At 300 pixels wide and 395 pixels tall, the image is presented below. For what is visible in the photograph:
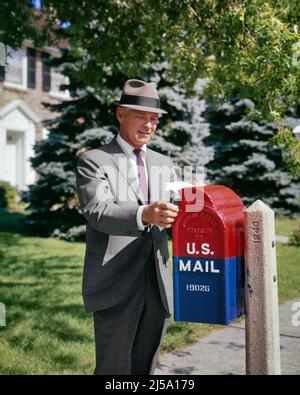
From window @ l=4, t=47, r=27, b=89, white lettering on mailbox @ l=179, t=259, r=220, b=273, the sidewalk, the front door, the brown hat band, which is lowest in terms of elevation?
the sidewalk

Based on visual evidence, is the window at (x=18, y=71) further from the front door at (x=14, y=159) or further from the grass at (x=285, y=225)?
the grass at (x=285, y=225)

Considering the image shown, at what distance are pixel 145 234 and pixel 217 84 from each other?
343 cm

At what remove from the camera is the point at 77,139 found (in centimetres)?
1202

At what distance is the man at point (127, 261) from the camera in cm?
272

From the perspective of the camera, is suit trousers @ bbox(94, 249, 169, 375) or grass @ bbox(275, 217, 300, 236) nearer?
suit trousers @ bbox(94, 249, 169, 375)

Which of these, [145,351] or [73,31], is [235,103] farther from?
[145,351]

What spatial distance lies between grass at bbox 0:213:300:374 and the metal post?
80.7 inches

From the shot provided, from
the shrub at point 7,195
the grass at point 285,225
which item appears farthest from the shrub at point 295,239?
the shrub at point 7,195

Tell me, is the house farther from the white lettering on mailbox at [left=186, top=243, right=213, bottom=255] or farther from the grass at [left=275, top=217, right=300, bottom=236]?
the white lettering on mailbox at [left=186, top=243, right=213, bottom=255]

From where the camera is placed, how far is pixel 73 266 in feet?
27.7

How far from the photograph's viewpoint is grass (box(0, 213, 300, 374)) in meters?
4.32

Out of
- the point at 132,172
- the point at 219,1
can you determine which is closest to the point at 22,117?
the point at 219,1

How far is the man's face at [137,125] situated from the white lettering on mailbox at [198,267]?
2.39 feet

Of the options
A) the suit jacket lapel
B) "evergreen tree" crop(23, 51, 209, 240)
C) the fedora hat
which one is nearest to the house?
"evergreen tree" crop(23, 51, 209, 240)
